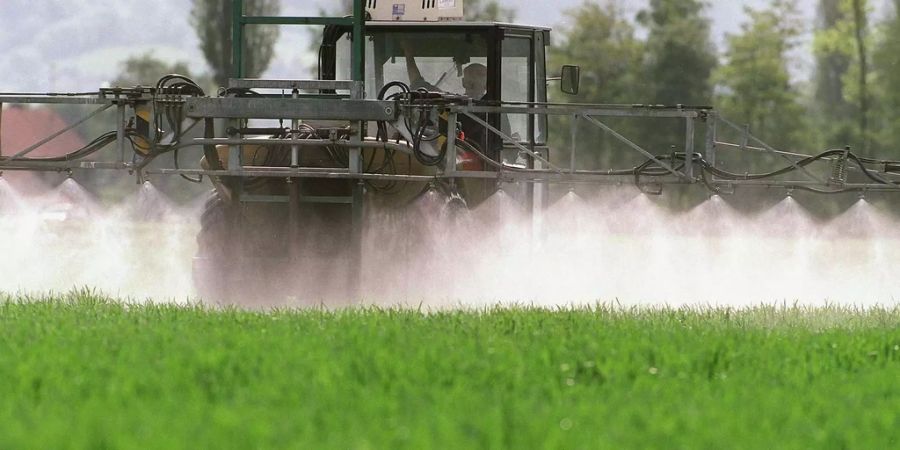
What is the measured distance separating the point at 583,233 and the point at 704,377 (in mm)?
6678

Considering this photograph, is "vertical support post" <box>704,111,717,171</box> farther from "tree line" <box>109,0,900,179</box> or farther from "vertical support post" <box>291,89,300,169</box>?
"tree line" <box>109,0,900,179</box>

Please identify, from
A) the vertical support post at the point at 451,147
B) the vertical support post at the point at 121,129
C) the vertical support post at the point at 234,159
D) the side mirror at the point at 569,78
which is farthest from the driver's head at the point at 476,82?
the vertical support post at the point at 121,129

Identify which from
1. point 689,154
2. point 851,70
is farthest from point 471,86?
point 851,70

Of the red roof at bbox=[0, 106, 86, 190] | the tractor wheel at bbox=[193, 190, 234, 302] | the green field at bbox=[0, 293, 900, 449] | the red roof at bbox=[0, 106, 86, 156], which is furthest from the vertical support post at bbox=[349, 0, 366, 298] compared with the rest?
the red roof at bbox=[0, 106, 86, 156]

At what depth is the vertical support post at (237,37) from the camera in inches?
525

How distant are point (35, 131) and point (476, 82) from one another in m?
35.7

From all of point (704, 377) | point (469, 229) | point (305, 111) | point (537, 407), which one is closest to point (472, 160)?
point (469, 229)

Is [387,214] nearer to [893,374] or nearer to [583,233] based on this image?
[583,233]

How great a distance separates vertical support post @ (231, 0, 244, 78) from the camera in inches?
525

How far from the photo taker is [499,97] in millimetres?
14070

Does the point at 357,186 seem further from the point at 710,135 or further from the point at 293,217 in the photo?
the point at 710,135

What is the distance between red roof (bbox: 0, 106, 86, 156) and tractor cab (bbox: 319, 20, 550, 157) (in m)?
26.8

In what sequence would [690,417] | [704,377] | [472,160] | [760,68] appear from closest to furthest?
[690,417] < [704,377] < [472,160] < [760,68]

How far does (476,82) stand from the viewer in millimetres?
14125
